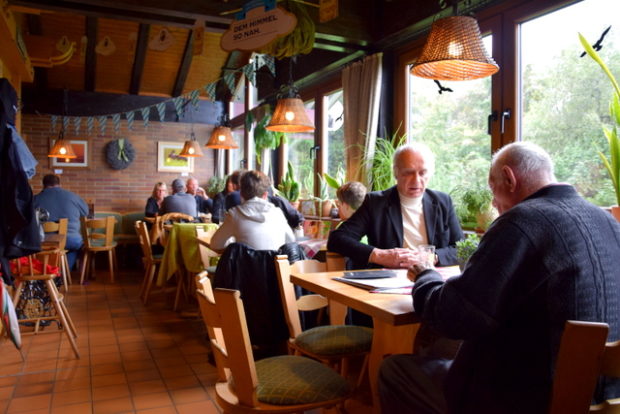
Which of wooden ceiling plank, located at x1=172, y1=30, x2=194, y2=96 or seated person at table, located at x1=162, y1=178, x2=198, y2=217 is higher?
wooden ceiling plank, located at x1=172, y1=30, x2=194, y2=96

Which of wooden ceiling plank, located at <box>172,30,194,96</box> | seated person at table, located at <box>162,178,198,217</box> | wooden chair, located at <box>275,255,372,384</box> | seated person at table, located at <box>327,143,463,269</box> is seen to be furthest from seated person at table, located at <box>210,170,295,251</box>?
wooden ceiling plank, located at <box>172,30,194,96</box>

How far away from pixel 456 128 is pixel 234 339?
126 inches

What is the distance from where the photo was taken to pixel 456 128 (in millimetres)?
4227

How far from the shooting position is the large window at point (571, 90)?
119 inches

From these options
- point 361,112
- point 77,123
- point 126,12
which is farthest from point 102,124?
point 361,112

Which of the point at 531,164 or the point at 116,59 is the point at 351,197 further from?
the point at 116,59

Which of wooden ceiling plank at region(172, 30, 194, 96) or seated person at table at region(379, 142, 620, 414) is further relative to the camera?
wooden ceiling plank at region(172, 30, 194, 96)

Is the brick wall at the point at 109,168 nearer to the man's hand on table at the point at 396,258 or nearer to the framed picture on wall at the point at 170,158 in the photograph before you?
the framed picture on wall at the point at 170,158

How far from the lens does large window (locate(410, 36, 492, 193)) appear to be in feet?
12.9

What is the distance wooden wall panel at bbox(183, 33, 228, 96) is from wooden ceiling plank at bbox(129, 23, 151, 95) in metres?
0.85

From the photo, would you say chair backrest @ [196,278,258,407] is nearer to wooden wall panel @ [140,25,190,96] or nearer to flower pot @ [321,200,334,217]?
flower pot @ [321,200,334,217]

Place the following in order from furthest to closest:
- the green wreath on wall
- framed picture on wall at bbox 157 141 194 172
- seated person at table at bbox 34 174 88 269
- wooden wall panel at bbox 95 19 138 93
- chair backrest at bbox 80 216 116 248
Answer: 1. framed picture on wall at bbox 157 141 194 172
2. the green wreath on wall
3. wooden wall panel at bbox 95 19 138 93
4. chair backrest at bbox 80 216 116 248
5. seated person at table at bbox 34 174 88 269

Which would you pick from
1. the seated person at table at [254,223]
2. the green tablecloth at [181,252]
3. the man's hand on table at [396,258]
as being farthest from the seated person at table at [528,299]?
the green tablecloth at [181,252]

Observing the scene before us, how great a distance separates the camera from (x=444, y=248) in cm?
271
